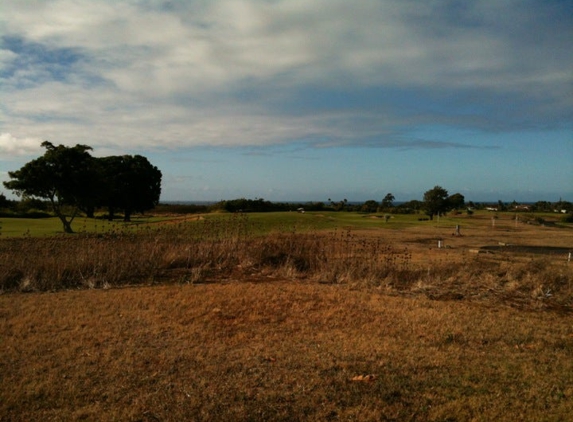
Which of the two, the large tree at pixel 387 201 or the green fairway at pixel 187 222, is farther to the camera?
the large tree at pixel 387 201

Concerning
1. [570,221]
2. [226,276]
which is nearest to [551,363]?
[226,276]

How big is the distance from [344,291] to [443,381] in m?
5.20

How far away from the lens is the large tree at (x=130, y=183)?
4075 cm

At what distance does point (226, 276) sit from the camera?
12.1 m

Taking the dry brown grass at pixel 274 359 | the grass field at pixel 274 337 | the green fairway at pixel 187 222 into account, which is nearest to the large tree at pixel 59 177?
the green fairway at pixel 187 222

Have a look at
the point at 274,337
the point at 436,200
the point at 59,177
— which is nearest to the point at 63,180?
the point at 59,177

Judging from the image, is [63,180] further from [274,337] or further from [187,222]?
[274,337]

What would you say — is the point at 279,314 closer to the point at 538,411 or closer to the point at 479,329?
the point at 479,329

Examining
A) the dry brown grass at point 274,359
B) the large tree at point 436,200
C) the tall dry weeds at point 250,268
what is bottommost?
the dry brown grass at point 274,359

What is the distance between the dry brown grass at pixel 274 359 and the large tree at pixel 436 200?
41.2 metres

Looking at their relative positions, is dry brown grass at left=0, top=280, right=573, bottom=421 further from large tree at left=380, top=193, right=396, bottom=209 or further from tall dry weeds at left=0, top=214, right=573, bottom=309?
large tree at left=380, top=193, right=396, bottom=209

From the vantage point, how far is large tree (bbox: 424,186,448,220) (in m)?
48.4

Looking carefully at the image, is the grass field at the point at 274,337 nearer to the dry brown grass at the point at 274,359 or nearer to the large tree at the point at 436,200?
the dry brown grass at the point at 274,359

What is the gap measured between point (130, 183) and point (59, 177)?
56.6 feet
